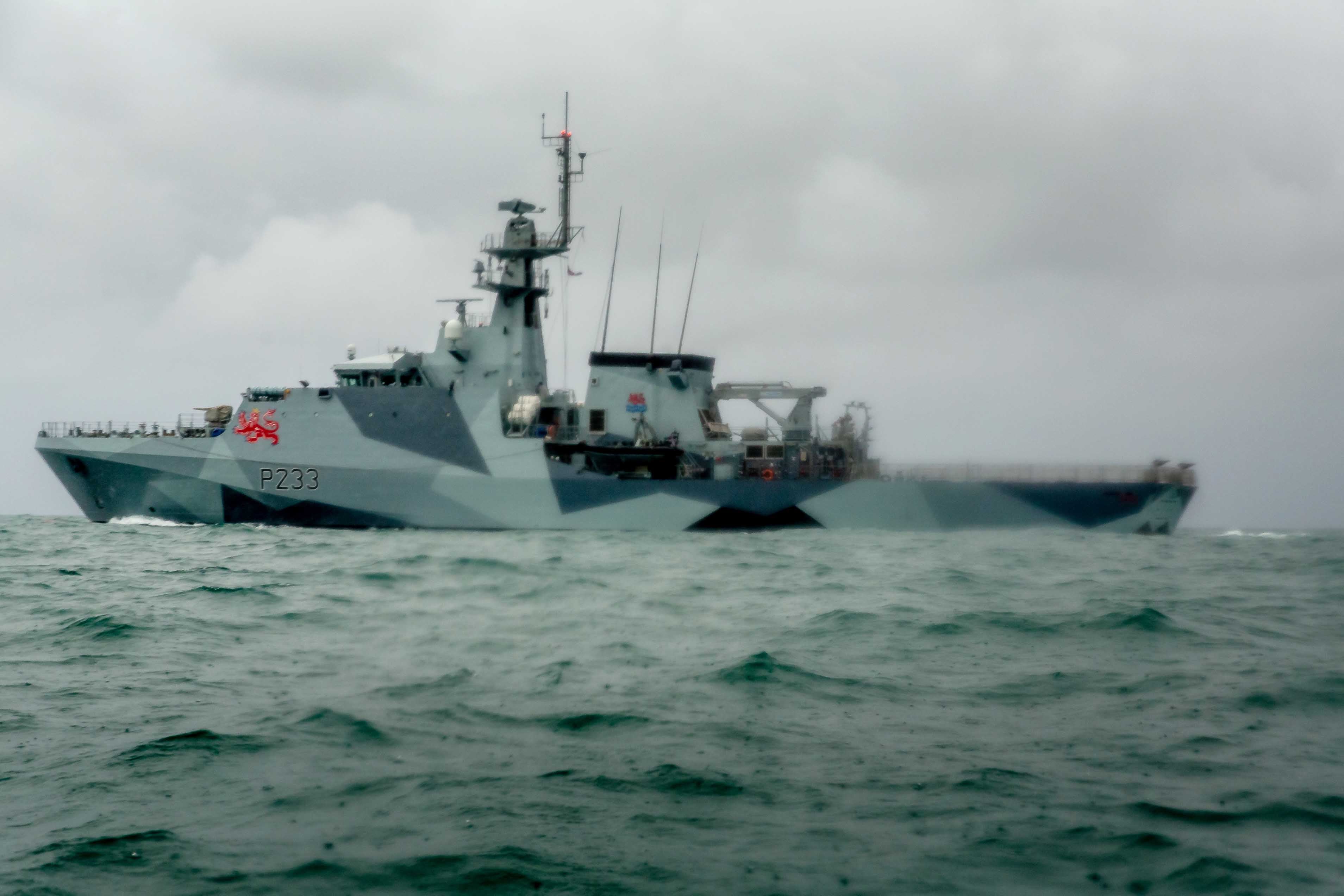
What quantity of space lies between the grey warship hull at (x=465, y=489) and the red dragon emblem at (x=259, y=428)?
11 centimetres

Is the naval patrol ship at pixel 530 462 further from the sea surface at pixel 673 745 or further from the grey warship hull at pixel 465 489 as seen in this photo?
the sea surface at pixel 673 745

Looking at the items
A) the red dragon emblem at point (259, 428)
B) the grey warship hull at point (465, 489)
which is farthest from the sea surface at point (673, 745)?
the red dragon emblem at point (259, 428)

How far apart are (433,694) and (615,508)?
55.4 ft

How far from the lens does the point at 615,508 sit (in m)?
22.6

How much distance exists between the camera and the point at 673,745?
4.84m

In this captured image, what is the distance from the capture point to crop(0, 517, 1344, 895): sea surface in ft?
11.8

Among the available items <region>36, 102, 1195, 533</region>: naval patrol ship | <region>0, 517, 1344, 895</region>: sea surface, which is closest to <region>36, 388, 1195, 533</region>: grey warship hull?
<region>36, 102, 1195, 533</region>: naval patrol ship

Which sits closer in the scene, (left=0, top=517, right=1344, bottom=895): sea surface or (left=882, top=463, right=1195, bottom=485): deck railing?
(left=0, top=517, right=1344, bottom=895): sea surface

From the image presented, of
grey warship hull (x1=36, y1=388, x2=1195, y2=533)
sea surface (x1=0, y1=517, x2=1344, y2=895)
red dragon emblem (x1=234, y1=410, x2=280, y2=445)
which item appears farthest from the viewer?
red dragon emblem (x1=234, y1=410, x2=280, y2=445)

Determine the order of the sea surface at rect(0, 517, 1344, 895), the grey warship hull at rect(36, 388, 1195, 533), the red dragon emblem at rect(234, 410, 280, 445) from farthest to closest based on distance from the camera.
Answer: the red dragon emblem at rect(234, 410, 280, 445) → the grey warship hull at rect(36, 388, 1195, 533) → the sea surface at rect(0, 517, 1344, 895)

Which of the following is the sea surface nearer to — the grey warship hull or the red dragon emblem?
the grey warship hull

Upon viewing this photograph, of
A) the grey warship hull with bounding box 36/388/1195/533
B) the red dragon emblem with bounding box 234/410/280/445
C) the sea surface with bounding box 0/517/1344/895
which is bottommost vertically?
the sea surface with bounding box 0/517/1344/895

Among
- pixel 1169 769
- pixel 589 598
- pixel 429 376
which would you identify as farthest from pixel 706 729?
pixel 429 376

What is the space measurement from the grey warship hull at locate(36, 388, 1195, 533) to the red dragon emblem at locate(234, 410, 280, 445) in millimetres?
112
